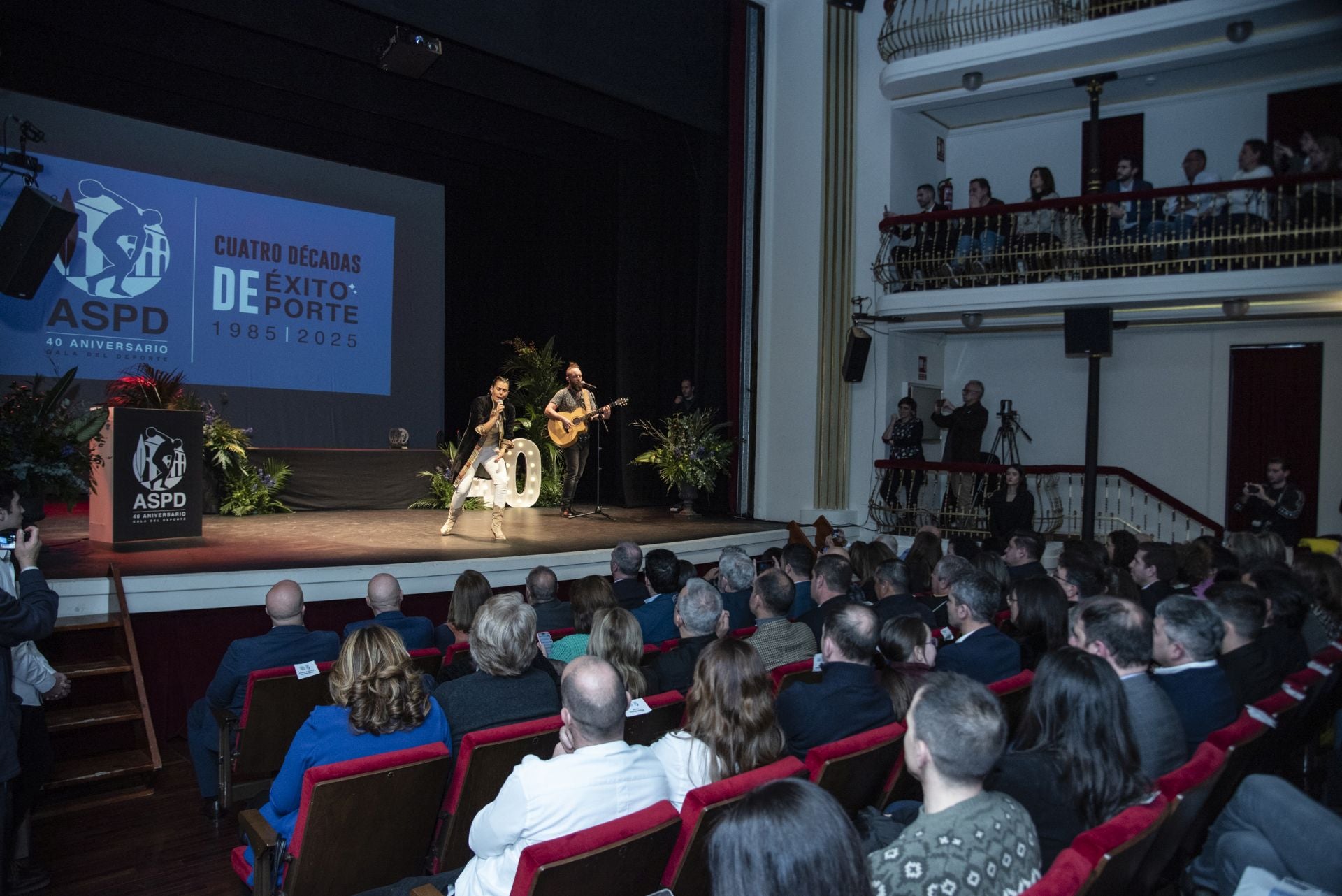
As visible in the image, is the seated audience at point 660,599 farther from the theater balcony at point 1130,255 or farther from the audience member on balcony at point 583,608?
the theater balcony at point 1130,255

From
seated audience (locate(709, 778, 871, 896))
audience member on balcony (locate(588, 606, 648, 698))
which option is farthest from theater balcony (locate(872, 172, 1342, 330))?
seated audience (locate(709, 778, 871, 896))

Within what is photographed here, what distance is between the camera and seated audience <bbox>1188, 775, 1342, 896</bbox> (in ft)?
6.91

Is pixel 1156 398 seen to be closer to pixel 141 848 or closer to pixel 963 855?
pixel 963 855

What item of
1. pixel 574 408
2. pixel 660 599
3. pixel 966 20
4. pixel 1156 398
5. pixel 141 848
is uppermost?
pixel 966 20

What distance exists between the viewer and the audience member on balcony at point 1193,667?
9.43 feet

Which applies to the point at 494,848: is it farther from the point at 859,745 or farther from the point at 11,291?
the point at 11,291

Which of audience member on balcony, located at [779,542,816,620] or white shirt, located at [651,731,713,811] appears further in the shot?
audience member on balcony, located at [779,542,816,620]

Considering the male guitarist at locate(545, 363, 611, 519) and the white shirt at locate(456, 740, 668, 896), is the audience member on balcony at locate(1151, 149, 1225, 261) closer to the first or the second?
the male guitarist at locate(545, 363, 611, 519)

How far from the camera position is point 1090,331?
8.71 m

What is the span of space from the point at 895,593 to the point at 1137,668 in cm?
168

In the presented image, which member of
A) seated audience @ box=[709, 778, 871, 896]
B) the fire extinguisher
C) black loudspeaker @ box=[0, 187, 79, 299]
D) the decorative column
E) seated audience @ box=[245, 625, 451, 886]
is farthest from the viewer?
the decorative column

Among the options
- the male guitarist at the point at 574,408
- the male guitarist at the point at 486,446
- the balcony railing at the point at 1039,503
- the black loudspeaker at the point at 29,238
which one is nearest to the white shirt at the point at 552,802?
the male guitarist at the point at 486,446

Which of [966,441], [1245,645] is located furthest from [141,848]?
[966,441]

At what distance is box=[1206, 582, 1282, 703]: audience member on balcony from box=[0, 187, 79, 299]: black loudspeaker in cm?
721
